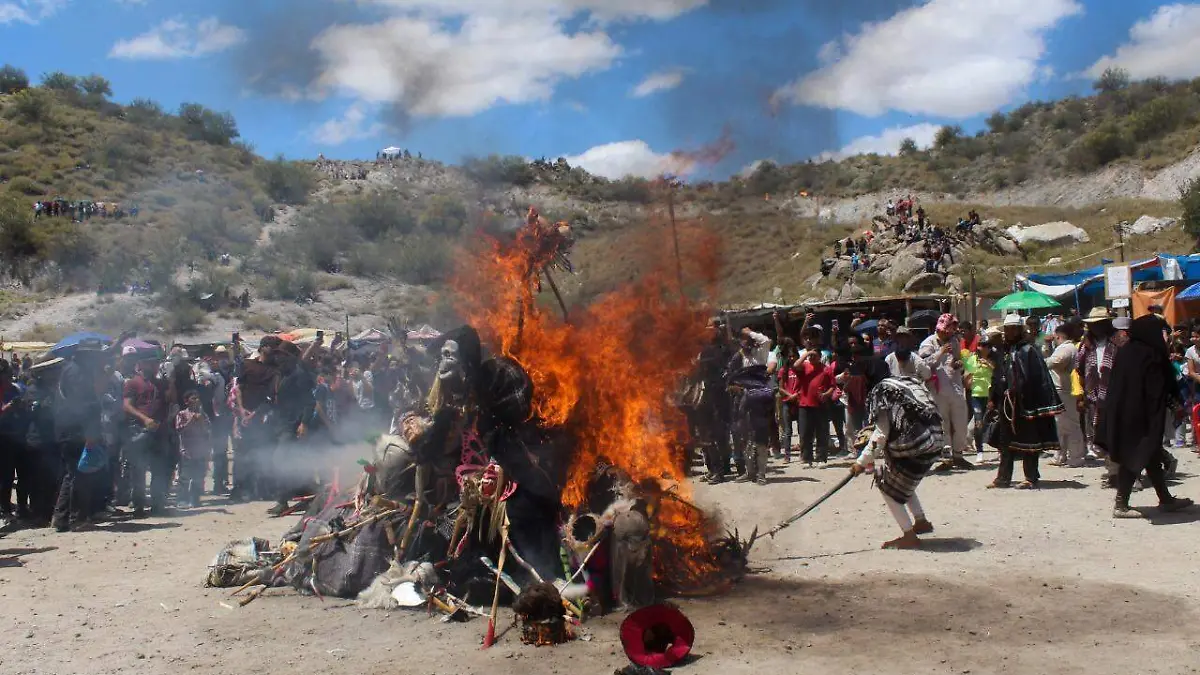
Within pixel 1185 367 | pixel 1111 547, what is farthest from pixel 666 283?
pixel 1185 367

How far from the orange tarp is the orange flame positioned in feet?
50.6

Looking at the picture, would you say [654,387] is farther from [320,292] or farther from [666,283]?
[320,292]

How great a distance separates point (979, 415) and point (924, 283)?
21665mm

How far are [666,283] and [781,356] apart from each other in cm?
836

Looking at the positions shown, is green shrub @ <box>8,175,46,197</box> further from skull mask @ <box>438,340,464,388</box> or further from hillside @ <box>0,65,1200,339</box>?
Result: skull mask @ <box>438,340,464,388</box>

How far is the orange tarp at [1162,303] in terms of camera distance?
20.0m

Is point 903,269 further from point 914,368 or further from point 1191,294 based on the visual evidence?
point 914,368

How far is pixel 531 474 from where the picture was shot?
7562 mm

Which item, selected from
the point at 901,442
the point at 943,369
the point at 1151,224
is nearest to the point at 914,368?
the point at 943,369

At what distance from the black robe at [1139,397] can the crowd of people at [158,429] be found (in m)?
6.85

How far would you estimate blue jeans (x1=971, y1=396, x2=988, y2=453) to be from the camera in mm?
13695

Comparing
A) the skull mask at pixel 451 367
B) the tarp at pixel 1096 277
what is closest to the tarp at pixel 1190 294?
the tarp at pixel 1096 277

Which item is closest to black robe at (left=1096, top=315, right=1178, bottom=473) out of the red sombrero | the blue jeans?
the blue jeans

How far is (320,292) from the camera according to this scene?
1679 inches
